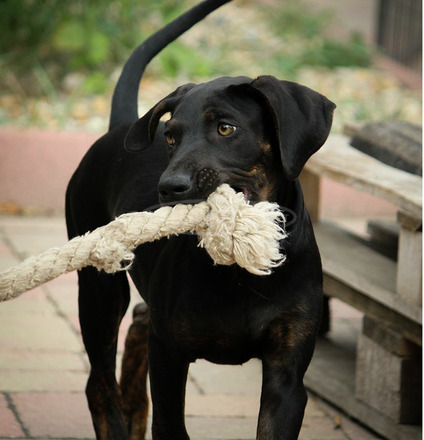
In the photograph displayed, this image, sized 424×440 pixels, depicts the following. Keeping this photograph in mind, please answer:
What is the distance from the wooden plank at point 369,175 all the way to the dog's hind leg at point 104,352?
117cm

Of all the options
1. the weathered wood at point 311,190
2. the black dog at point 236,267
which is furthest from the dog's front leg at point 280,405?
the weathered wood at point 311,190

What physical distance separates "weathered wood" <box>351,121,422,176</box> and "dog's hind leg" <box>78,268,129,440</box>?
1.54 metres

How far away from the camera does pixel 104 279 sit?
365 centimetres

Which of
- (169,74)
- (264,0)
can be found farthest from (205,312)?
(264,0)

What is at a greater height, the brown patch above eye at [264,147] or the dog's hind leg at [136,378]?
the brown patch above eye at [264,147]

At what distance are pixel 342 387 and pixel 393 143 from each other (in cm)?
122

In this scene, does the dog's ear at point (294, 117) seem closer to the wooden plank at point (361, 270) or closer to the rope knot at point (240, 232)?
the rope knot at point (240, 232)

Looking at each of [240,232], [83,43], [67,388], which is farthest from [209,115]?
[83,43]

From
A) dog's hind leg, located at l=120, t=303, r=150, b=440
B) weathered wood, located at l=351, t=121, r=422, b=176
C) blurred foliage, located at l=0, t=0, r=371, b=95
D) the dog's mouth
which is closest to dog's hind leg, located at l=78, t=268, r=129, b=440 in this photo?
dog's hind leg, located at l=120, t=303, r=150, b=440

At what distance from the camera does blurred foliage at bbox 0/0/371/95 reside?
8218mm

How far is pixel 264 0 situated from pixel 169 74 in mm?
3887

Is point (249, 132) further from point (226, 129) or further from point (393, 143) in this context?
point (393, 143)

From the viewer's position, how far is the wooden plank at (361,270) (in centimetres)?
390

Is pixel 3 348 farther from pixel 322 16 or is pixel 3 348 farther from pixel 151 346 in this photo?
pixel 322 16
